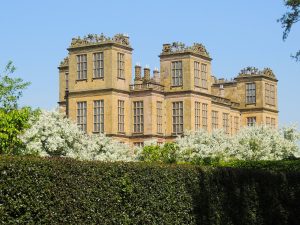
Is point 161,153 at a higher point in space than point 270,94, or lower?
lower

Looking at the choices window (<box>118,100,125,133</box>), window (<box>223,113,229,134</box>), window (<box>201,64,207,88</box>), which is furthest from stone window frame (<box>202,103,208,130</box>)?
window (<box>118,100,125,133</box>)

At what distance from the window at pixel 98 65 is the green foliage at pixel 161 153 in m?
15.6

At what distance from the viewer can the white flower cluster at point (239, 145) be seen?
159 ft

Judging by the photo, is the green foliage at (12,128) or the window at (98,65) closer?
the green foliage at (12,128)

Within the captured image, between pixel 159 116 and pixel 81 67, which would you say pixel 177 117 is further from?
pixel 81 67

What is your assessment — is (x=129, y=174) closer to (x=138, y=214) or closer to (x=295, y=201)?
(x=138, y=214)

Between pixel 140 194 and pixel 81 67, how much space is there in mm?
41684

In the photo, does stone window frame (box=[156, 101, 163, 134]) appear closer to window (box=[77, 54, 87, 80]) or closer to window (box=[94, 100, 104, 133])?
window (box=[94, 100, 104, 133])

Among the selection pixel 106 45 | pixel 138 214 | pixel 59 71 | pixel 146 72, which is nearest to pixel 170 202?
pixel 138 214

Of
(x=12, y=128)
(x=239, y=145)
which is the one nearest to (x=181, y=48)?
(x=239, y=145)

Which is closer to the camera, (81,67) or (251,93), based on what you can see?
(81,67)

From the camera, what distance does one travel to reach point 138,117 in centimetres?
6225

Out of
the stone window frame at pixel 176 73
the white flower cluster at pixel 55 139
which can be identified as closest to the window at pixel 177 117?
the stone window frame at pixel 176 73

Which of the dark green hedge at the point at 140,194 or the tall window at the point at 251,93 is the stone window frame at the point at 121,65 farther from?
the dark green hedge at the point at 140,194
